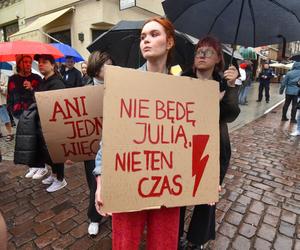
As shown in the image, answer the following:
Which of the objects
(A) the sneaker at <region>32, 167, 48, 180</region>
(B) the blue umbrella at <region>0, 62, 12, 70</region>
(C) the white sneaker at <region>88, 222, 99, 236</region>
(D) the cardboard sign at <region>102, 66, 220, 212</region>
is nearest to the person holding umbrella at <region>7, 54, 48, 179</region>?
(A) the sneaker at <region>32, 167, 48, 180</region>

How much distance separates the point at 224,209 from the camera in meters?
3.33

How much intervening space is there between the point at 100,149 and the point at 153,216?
1.64 ft

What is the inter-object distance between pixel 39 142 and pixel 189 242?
6.37 feet

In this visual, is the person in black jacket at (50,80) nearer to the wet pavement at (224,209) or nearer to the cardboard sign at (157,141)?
the wet pavement at (224,209)

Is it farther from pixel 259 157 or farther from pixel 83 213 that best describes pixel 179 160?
pixel 259 157

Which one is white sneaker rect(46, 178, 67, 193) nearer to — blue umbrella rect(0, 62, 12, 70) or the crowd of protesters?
the crowd of protesters

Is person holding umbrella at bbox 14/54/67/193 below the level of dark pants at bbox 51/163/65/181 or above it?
above

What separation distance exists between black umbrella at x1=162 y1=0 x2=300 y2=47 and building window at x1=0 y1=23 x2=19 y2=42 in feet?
49.3

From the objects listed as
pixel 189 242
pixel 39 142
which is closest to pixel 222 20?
pixel 189 242

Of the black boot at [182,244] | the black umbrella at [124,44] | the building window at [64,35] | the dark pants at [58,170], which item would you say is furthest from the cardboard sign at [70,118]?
the building window at [64,35]

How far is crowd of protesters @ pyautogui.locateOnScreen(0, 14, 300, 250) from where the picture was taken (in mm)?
1557

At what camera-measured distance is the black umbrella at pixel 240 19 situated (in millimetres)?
2012

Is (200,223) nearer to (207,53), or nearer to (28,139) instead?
(207,53)

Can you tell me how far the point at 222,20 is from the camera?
7.27ft
